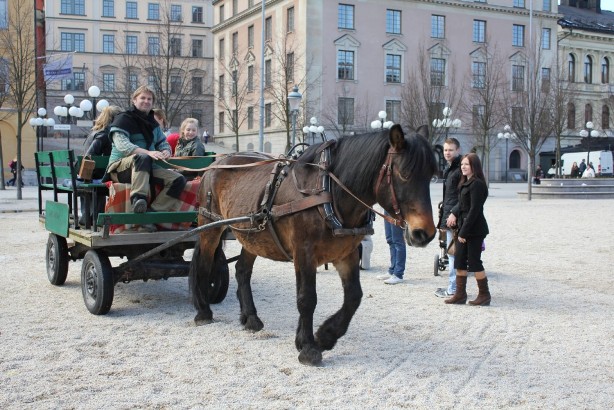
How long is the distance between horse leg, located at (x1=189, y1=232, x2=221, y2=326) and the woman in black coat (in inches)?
112

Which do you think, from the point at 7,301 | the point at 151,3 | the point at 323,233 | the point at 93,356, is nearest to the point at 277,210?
the point at 323,233

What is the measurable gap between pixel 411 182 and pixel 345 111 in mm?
44070

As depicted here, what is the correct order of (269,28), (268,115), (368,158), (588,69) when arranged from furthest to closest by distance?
(588,69)
(269,28)
(268,115)
(368,158)

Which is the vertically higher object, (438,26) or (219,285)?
(438,26)

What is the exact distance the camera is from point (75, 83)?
217ft

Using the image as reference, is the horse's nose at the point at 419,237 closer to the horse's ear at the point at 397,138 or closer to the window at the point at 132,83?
the horse's ear at the point at 397,138

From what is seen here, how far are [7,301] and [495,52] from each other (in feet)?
157

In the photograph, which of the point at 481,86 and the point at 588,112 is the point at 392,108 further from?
the point at 588,112

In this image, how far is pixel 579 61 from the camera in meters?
63.1

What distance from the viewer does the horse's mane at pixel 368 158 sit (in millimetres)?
4746

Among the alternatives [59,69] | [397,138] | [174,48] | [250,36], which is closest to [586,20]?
[250,36]

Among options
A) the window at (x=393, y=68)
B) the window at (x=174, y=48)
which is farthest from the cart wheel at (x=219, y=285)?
the window at (x=393, y=68)

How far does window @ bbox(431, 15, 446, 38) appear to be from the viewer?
5266 cm

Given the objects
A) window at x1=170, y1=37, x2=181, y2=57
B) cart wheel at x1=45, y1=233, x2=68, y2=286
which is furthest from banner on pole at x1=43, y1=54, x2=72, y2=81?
cart wheel at x1=45, y1=233, x2=68, y2=286
